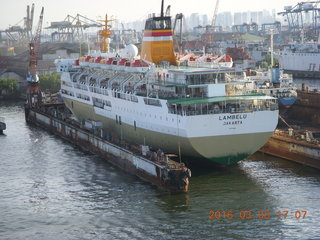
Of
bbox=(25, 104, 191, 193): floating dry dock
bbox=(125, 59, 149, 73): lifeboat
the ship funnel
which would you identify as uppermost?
the ship funnel

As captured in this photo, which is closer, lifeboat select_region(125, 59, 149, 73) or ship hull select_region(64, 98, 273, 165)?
ship hull select_region(64, 98, 273, 165)

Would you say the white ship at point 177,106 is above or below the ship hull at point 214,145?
above

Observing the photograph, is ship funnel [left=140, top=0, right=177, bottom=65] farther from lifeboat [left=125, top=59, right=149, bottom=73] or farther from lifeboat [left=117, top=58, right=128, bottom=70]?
lifeboat [left=125, top=59, right=149, bottom=73]

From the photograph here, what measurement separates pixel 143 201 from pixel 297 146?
48.3ft

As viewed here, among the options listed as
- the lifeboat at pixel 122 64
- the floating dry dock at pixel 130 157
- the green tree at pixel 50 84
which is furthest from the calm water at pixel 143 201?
the green tree at pixel 50 84

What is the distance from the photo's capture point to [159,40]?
5625 centimetres

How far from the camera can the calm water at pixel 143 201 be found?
110 feet

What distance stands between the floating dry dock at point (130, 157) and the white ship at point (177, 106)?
224 cm

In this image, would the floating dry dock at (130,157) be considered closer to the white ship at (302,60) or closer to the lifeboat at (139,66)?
the lifeboat at (139,66)

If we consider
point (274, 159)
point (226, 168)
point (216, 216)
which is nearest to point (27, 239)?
point (216, 216)
